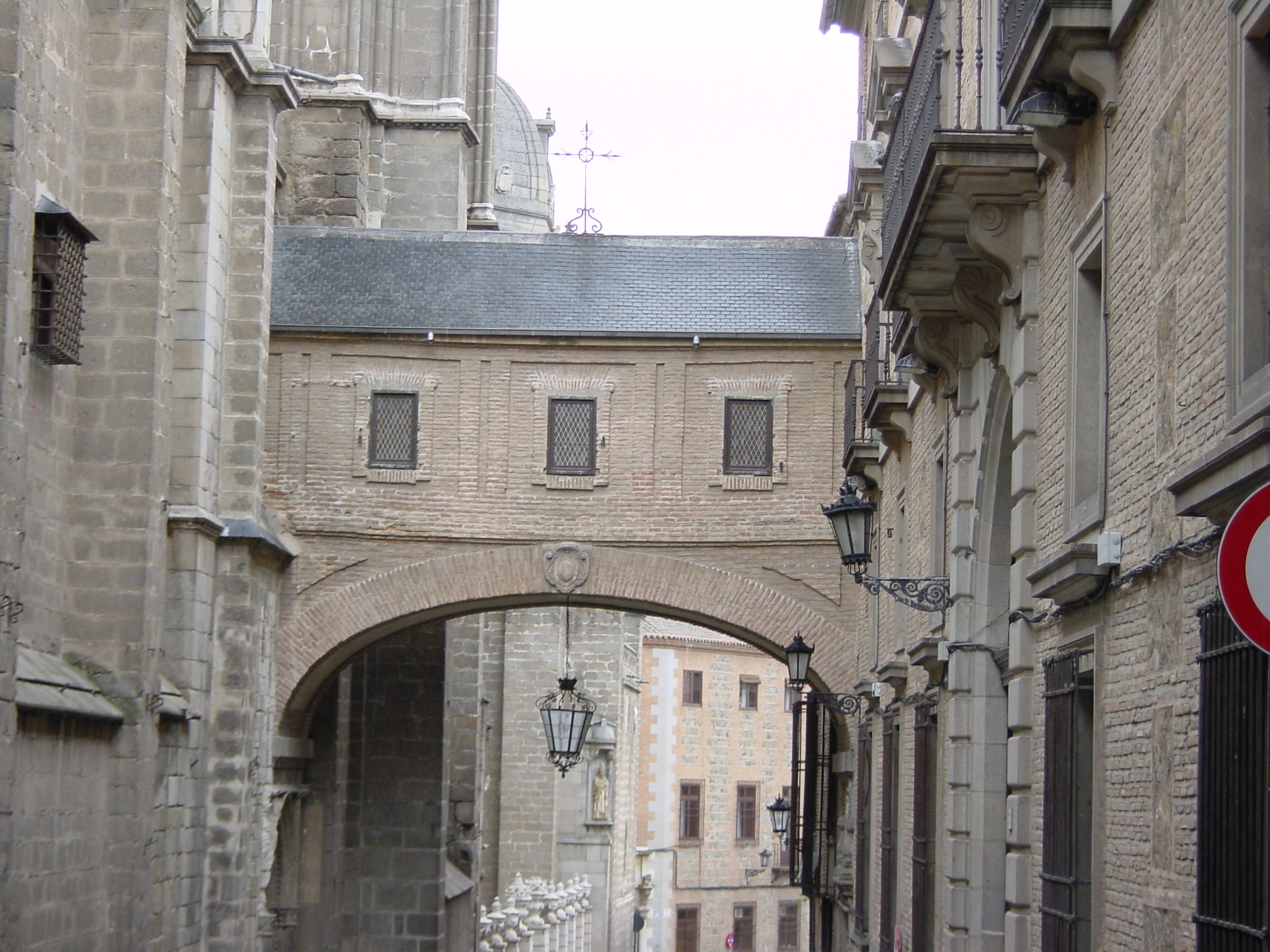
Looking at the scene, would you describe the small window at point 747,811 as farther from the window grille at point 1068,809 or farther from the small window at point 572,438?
the window grille at point 1068,809

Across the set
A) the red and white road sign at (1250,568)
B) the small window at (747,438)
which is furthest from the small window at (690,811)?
the red and white road sign at (1250,568)

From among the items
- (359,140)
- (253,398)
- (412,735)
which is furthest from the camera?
(359,140)

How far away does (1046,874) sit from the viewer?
951cm

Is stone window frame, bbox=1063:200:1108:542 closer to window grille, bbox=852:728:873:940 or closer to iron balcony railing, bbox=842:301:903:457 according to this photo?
iron balcony railing, bbox=842:301:903:457

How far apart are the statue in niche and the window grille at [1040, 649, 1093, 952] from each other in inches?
1281

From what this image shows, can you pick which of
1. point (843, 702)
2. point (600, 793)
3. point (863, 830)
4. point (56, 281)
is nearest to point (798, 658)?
point (843, 702)

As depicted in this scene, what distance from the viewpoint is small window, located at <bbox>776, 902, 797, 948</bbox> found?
189 feet

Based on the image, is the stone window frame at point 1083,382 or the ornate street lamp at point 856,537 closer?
the stone window frame at point 1083,382

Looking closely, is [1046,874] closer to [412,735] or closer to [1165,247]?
[1165,247]

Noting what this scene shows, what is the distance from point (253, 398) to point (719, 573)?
5553mm

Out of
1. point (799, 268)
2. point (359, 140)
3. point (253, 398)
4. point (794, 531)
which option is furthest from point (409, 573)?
point (359, 140)

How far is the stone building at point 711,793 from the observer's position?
54594 mm

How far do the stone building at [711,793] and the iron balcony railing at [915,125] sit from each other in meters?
40.2

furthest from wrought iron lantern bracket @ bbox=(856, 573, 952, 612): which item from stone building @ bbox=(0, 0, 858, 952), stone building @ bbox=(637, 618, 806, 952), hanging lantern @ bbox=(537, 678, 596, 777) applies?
stone building @ bbox=(637, 618, 806, 952)
